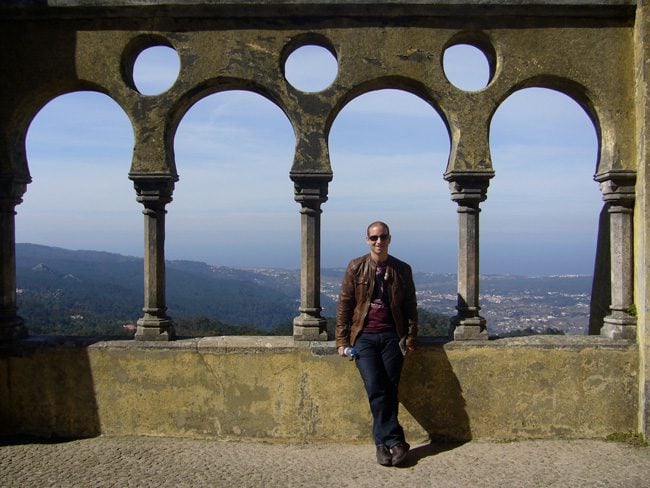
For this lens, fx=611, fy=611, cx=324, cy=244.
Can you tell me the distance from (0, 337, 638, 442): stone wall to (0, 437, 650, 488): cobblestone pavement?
0.54 feet

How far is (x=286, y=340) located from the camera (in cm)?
603

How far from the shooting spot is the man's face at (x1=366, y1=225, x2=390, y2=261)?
5.33m

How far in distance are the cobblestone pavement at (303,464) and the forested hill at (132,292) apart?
19868 mm

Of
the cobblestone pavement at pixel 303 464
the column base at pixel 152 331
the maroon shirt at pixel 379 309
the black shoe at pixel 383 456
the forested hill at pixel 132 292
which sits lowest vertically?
the forested hill at pixel 132 292

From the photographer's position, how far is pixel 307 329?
5.96m

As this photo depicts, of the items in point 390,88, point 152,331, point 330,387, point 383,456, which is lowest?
point 383,456

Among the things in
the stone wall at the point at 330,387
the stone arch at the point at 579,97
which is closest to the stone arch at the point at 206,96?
the stone wall at the point at 330,387

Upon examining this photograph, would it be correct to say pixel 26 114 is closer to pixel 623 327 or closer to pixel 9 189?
pixel 9 189

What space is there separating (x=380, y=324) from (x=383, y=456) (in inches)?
44.3

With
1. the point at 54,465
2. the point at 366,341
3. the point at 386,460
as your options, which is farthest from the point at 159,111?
the point at 386,460

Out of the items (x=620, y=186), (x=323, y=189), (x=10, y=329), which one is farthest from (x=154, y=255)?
(x=620, y=186)

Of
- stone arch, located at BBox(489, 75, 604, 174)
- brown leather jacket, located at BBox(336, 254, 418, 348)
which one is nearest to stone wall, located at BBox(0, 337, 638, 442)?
brown leather jacket, located at BBox(336, 254, 418, 348)

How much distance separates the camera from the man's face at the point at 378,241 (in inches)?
210

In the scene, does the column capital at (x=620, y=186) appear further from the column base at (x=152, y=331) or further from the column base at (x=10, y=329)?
the column base at (x=10, y=329)
